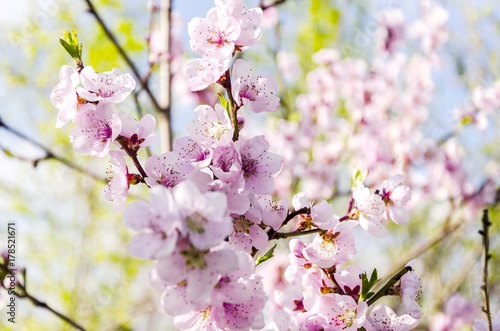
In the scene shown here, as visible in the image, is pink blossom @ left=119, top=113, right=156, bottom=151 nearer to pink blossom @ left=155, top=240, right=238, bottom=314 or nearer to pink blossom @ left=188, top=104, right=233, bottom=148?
pink blossom @ left=188, top=104, right=233, bottom=148

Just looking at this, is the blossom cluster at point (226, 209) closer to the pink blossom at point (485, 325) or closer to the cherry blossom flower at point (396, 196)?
the cherry blossom flower at point (396, 196)

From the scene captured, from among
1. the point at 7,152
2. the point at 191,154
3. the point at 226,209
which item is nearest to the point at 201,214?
the point at 226,209

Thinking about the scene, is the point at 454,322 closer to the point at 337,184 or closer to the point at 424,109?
the point at 337,184

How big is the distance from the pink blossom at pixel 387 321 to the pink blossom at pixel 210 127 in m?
0.56

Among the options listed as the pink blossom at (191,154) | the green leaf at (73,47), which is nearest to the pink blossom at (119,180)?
the pink blossom at (191,154)

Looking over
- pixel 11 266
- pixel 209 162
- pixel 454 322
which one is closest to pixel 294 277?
pixel 209 162

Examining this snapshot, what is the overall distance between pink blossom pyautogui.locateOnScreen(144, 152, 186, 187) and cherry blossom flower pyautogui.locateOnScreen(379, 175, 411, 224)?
580 millimetres

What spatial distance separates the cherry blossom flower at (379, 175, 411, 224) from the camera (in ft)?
4.32

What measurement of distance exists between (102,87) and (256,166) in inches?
15.6

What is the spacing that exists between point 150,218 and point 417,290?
739 millimetres

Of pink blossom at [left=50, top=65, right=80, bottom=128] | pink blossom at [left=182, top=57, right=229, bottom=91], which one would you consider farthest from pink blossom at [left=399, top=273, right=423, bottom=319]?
pink blossom at [left=50, top=65, right=80, bottom=128]

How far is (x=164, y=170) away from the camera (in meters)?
1.09

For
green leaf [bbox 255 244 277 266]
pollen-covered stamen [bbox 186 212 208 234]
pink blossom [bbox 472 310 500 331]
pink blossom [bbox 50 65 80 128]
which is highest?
pink blossom [bbox 50 65 80 128]

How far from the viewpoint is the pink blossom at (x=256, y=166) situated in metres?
1.12
